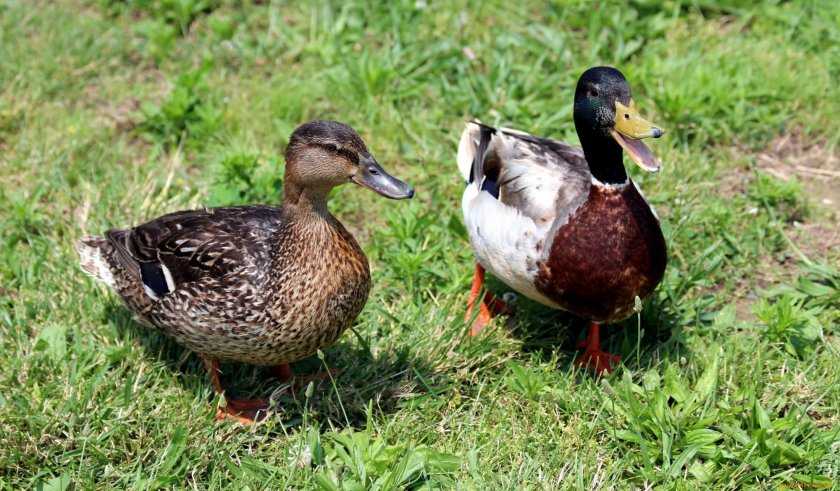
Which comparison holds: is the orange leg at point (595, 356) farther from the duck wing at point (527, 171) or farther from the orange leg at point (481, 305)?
the duck wing at point (527, 171)

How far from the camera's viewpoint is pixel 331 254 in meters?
3.64

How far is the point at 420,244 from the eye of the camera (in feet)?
15.8

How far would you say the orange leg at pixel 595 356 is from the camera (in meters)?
4.25

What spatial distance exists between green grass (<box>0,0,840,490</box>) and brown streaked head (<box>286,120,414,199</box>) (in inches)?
30.9

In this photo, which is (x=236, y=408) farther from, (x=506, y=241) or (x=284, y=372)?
(x=506, y=241)

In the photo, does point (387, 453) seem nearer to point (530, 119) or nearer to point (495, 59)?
point (530, 119)

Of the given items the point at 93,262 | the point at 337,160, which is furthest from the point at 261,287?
the point at 93,262

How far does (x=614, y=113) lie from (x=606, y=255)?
0.55m

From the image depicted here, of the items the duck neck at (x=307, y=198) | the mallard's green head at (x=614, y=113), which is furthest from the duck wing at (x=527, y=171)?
the duck neck at (x=307, y=198)

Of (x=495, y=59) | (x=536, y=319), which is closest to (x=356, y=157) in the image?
(x=536, y=319)

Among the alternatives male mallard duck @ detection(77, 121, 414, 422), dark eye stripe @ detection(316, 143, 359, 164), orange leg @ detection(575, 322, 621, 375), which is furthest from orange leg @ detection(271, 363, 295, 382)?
orange leg @ detection(575, 322, 621, 375)

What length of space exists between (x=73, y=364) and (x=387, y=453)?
A: 1.37 m

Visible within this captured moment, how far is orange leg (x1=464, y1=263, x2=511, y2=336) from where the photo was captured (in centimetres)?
446

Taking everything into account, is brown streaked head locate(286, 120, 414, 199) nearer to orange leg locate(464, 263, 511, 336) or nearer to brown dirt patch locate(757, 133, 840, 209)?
orange leg locate(464, 263, 511, 336)
